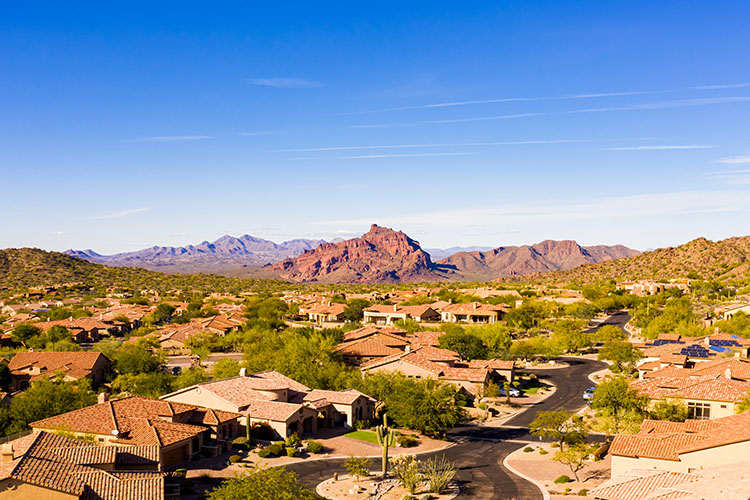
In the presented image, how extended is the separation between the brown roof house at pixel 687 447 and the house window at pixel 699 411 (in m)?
9.27

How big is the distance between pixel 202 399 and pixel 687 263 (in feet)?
524

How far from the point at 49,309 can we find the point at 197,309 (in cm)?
2854

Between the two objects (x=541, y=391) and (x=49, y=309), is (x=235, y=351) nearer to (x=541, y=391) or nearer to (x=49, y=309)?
(x=541, y=391)

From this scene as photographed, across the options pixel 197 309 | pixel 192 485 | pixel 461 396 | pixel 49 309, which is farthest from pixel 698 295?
pixel 49 309

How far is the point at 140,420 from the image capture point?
40.6m

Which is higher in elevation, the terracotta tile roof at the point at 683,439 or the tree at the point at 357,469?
the terracotta tile roof at the point at 683,439

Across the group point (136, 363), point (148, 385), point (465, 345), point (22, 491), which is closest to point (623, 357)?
point (465, 345)

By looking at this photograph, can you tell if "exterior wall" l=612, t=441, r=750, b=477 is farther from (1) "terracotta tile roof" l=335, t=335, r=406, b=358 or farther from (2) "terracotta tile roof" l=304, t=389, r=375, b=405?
(1) "terracotta tile roof" l=335, t=335, r=406, b=358

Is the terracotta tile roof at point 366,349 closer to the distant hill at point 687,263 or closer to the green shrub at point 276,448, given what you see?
the green shrub at point 276,448

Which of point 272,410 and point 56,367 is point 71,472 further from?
point 56,367

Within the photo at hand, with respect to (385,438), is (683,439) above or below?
above

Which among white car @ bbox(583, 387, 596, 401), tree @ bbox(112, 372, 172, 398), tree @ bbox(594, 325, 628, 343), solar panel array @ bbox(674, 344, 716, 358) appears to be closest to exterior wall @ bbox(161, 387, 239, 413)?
tree @ bbox(112, 372, 172, 398)

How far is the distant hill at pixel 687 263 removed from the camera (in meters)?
156

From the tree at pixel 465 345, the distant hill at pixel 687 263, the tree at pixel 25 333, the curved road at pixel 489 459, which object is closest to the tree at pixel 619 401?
the curved road at pixel 489 459
